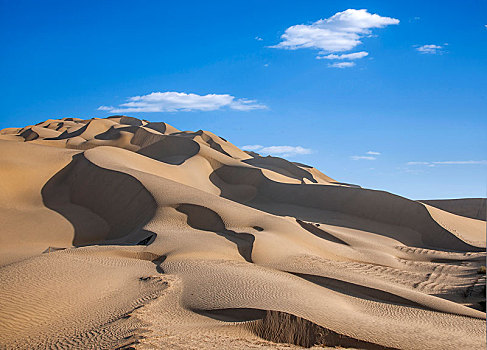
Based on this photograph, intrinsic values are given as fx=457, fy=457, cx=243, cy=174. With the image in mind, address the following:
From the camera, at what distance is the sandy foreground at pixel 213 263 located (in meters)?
7.36

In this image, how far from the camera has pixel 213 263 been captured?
11.6 m

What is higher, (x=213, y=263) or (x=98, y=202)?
(x=98, y=202)

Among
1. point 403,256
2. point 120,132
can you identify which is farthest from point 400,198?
point 120,132

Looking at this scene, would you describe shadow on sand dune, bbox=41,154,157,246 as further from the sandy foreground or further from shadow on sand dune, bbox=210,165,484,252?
shadow on sand dune, bbox=210,165,484,252

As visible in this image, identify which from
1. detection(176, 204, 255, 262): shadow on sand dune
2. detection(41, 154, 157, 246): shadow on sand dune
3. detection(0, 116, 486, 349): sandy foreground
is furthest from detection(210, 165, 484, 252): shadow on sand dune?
detection(41, 154, 157, 246): shadow on sand dune

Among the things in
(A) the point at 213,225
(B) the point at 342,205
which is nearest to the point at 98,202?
(A) the point at 213,225

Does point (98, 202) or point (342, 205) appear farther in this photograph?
point (342, 205)

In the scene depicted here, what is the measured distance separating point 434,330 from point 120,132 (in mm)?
34047

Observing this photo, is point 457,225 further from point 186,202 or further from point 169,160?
point 169,160

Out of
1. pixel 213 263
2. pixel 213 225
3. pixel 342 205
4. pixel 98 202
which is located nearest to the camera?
pixel 213 263

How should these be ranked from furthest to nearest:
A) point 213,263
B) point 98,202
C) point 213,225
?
point 98,202 < point 213,225 < point 213,263

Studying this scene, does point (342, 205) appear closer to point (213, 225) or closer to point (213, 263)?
point (213, 225)

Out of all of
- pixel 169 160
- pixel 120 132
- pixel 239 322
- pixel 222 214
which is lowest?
pixel 239 322

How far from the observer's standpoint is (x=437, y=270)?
14.8m
